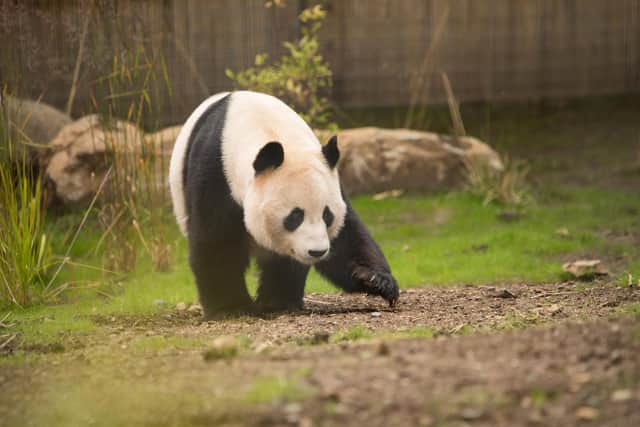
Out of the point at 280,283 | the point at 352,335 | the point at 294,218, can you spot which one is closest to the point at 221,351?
the point at 352,335

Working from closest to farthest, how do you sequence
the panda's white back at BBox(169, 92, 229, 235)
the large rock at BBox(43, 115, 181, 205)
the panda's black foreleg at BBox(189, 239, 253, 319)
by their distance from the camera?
1. the panda's black foreleg at BBox(189, 239, 253, 319)
2. the panda's white back at BBox(169, 92, 229, 235)
3. the large rock at BBox(43, 115, 181, 205)

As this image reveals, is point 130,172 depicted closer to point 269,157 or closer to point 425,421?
point 269,157

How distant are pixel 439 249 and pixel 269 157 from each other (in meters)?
3.55

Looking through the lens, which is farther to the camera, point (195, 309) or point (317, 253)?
point (195, 309)

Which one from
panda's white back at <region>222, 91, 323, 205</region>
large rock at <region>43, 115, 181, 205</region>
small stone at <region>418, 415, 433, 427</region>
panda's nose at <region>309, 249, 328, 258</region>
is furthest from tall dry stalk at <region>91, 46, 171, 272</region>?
small stone at <region>418, 415, 433, 427</region>

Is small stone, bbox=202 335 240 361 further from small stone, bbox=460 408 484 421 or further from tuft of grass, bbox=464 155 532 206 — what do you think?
tuft of grass, bbox=464 155 532 206

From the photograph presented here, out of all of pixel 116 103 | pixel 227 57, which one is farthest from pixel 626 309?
pixel 227 57

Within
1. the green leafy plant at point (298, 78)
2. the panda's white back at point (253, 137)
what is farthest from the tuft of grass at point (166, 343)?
the green leafy plant at point (298, 78)

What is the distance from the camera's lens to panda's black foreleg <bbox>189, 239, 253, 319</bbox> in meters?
5.29

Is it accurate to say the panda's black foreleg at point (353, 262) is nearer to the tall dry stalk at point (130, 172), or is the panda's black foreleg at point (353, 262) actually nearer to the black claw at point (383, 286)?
the black claw at point (383, 286)

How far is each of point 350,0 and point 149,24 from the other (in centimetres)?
474

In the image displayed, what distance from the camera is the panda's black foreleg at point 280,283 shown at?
18.3ft

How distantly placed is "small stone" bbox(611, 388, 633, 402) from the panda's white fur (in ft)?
6.69

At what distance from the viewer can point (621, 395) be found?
9.64ft
